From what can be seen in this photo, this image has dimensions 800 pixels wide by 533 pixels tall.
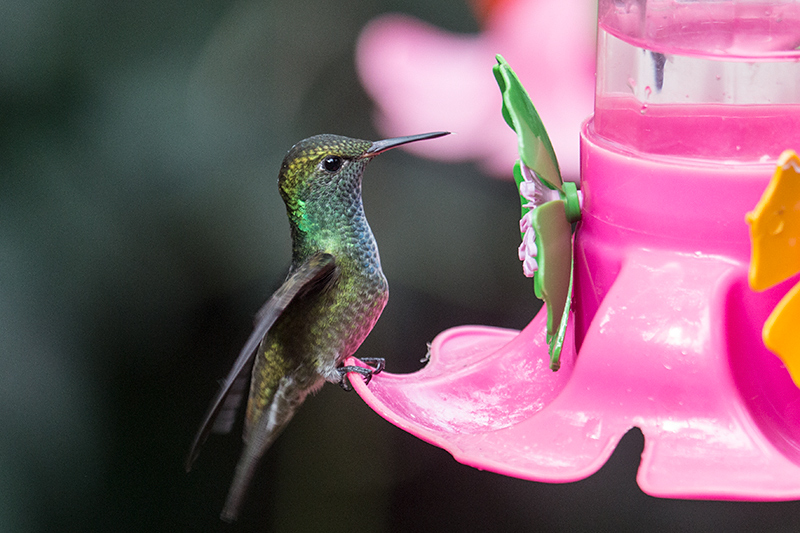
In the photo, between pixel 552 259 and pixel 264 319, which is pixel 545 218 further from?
pixel 264 319

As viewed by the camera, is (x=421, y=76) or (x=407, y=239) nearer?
(x=421, y=76)

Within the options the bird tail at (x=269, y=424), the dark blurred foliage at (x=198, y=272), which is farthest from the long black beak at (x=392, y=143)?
the dark blurred foliage at (x=198, y=272)

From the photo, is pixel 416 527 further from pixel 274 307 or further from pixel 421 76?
pixel 274 307

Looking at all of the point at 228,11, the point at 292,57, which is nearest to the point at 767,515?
the point at 292,57

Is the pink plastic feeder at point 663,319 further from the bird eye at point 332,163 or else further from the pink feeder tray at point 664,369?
the bird eye at point 332,163

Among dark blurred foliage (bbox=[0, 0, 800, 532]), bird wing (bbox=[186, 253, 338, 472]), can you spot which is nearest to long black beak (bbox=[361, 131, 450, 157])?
bird wing (bbox=[186, 253, 338, 472])
